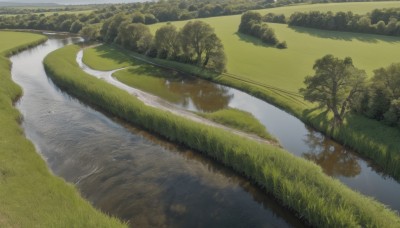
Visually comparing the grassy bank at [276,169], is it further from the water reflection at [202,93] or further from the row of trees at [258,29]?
the row of trees at [258,29]

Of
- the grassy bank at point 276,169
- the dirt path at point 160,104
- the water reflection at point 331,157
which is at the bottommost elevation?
the water reflection at point 331,157

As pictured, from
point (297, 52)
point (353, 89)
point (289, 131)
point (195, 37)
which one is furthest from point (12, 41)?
point (353, 89)

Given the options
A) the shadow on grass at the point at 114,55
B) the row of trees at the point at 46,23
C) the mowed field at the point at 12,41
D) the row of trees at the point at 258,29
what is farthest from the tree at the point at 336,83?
the row of trees at the point at 46,23

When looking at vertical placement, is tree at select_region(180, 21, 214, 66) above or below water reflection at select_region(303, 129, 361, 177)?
above

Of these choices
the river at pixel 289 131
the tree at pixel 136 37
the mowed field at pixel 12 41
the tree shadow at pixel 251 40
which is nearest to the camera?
the river at pixel 289 131

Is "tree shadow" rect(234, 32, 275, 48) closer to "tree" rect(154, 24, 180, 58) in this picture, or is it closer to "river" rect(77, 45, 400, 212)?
"tree" rect(154, 24, 180, 58)

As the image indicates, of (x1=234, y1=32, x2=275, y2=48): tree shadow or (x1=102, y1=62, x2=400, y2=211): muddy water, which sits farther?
(x1=234, y1=32, x2=275, y2=48): tree shadow

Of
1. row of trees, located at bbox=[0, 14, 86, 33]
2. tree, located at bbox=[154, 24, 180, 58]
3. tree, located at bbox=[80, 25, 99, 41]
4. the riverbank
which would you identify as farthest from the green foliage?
row of trees, located at bbox=[0, 14, 86, 33]

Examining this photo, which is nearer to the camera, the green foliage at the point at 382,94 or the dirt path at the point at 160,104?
the green foliage at the point at 382,94
